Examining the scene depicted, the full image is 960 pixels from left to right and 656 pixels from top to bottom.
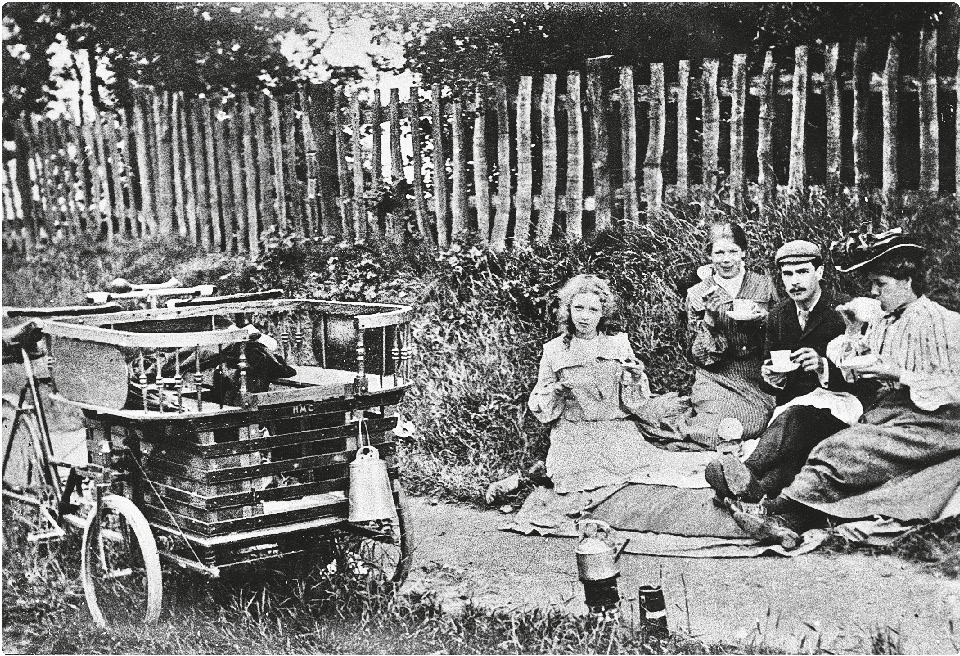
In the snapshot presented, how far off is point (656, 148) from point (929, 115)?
1287mm

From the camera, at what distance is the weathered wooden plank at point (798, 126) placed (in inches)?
192

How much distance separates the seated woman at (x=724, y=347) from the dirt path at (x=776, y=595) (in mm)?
700

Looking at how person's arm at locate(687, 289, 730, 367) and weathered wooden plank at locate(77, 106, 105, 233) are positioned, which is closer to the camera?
person's arm at locate(687, 289, 730, 367)

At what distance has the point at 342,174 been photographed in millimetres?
5738

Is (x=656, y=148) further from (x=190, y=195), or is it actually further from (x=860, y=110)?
(x=190, y=195)

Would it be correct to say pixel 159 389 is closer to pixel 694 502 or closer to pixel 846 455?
pixel 694 502

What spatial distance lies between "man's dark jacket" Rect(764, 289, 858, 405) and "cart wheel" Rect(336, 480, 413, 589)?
188 cm

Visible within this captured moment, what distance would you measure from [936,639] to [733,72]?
282cm

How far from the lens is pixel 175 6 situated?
5242mm

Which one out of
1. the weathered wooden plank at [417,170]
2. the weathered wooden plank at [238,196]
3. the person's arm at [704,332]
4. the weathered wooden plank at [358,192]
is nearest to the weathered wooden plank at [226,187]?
the weathered wooden plank at [238,196]

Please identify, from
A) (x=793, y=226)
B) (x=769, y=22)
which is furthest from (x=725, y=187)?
(x=769, y=22)

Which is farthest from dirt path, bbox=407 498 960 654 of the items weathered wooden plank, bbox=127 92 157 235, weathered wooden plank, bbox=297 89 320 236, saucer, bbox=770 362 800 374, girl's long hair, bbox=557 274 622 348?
weathered wooden plank, bbox=127 92 157 235

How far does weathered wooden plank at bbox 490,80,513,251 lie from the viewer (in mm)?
5320

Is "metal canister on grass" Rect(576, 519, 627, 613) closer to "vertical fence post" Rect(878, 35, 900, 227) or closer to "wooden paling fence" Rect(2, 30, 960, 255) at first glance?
"wooden paling fence" Rect(2, 30, 960, 255)
